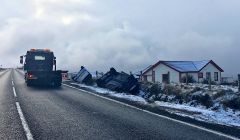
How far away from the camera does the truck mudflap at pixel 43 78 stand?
27.3 metres

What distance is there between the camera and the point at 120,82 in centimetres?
2291

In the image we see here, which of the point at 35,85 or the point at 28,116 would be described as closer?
the point at 28,116

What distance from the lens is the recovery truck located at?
27438mm

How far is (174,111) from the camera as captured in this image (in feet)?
43.5

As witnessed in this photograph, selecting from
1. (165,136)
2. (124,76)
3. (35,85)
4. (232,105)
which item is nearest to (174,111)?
(232,105)

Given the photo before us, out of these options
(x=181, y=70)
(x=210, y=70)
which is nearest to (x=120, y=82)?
(x=181, y=70)

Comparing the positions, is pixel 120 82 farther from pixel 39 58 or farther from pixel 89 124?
pixel 89 124

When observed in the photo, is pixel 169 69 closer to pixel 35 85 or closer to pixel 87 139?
pixel 35 85

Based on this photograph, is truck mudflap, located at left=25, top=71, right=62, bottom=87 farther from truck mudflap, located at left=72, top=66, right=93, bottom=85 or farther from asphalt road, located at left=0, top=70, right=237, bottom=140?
asphalt road, located at left=0, top=70, right=237, bottom=140

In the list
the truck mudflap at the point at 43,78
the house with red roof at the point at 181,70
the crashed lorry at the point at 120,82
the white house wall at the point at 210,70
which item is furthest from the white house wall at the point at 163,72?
the crashed lorry at the point at 120,82

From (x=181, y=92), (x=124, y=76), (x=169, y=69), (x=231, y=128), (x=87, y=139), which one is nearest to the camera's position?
(x=87, y=139)

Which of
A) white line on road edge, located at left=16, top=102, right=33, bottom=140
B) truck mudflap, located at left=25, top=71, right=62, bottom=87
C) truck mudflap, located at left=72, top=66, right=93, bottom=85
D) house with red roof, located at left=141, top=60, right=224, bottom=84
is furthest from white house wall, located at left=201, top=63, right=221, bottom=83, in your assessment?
white line on road edge, located at left=16, top=102, right=33, bottom=140

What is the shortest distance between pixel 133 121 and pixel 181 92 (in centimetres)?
780

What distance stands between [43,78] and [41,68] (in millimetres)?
2701
